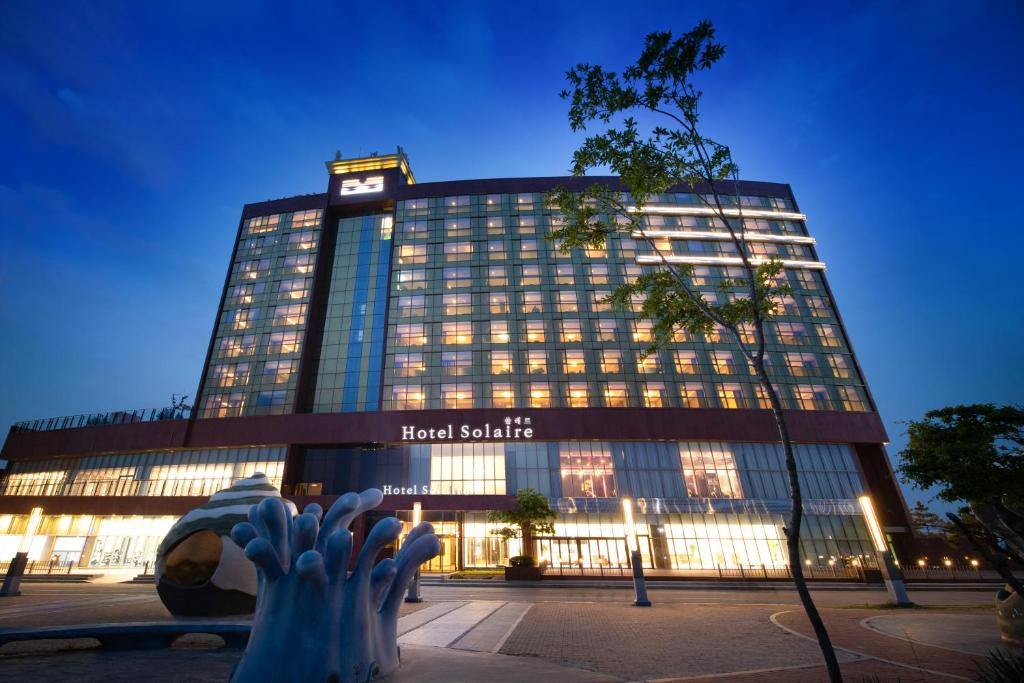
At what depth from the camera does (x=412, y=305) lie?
5381 cm

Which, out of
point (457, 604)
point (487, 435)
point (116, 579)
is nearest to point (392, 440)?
point (487, 435)

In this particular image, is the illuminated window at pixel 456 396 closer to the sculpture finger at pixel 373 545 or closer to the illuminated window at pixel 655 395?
the illuminated window at pixel 655 395

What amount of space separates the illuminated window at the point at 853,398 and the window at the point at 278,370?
60081 millimetres

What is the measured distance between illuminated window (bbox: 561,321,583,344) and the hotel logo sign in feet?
36.6

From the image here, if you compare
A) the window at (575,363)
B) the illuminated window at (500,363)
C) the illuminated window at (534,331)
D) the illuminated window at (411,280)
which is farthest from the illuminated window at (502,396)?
the illuminated window at (411,280)

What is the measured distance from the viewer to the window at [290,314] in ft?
181

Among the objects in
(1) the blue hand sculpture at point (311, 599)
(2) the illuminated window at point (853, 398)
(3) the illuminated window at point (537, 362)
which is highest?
(3) the illuminated window at point (537, 362)

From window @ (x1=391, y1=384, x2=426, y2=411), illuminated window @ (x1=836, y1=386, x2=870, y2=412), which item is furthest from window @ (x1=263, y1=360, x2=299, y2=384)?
illuminated window @ (x1=836, y1=386, x2=870, y2=412)

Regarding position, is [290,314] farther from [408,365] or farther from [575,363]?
[575,363]

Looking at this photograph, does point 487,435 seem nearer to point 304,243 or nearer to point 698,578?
point 698,578

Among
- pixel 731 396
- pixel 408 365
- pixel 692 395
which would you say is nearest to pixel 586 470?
pixel 692 395

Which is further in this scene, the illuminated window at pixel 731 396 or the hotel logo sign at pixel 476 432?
the illuminated window at pixel 731 396

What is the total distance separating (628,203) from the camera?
2292 inches

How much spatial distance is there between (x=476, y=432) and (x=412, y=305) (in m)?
18.7
